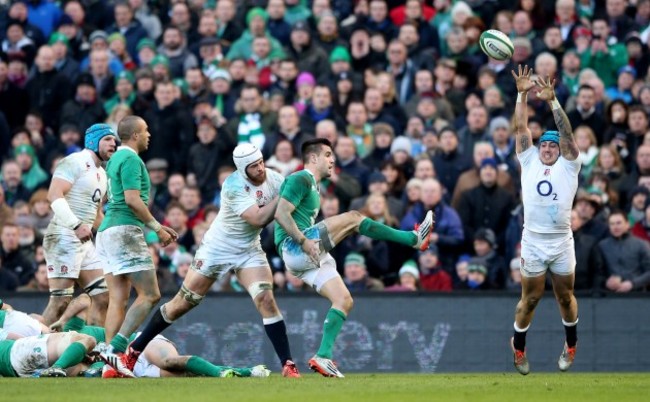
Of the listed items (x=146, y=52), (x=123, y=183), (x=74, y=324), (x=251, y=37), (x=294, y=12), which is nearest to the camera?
(x=123, y=183)

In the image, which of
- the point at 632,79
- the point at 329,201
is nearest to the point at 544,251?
the point at 329,201

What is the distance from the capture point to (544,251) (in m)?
19.0

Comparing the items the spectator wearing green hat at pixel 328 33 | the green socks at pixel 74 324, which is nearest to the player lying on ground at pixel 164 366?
the green socks at pixel 74 324

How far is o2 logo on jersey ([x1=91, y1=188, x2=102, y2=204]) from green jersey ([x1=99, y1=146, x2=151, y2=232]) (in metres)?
0.96

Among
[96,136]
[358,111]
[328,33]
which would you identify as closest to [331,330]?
[96,136]

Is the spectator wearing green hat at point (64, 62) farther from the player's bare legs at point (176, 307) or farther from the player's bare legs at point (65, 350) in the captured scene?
the player's bare legs at point (65, 350)

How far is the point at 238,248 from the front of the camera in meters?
18.2

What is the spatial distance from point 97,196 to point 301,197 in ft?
10.0

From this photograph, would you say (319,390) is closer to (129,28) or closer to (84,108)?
(84,108)

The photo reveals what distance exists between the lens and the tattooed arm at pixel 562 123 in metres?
18.8

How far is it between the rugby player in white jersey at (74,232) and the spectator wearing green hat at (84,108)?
23.0ft

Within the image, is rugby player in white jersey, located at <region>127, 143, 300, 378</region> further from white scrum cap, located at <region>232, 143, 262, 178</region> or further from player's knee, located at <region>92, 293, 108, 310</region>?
player's knee, located at <region>92, 293, 108, 310</region>

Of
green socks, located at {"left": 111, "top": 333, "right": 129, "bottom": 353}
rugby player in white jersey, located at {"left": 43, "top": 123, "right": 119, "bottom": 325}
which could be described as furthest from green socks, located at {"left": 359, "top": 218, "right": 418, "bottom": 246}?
rugby player in white jersey, located at {"left": 43, "top": 123, "right": 119, "bottom": 325}

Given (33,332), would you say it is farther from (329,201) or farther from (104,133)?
(329,201)
